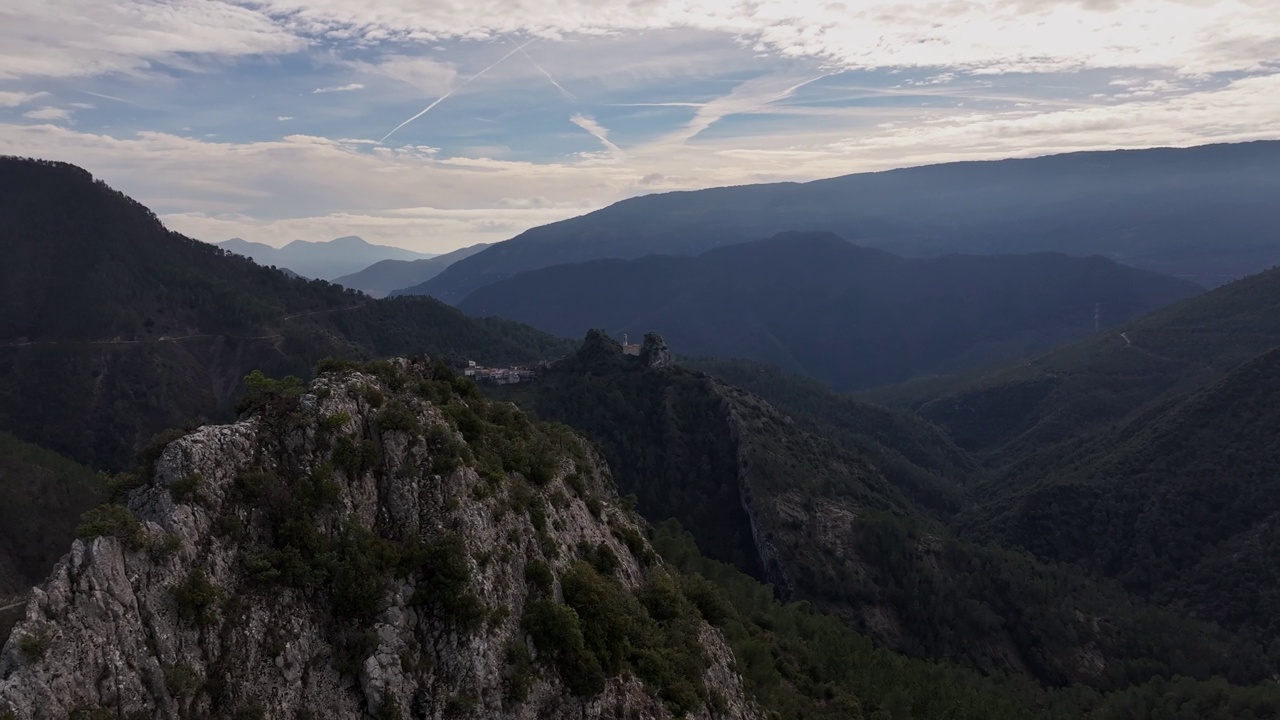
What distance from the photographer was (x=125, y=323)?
121m

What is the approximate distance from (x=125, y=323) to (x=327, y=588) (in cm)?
12424

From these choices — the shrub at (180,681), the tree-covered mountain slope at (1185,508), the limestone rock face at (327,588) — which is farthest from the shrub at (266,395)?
the tree-covered mountain slope at (1185,508)

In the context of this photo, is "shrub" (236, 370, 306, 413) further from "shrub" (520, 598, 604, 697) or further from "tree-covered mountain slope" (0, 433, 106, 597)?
"tree-covered mountain slope" (0, 433, 106, 597)

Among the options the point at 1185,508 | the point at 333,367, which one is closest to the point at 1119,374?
the point at 1185,508

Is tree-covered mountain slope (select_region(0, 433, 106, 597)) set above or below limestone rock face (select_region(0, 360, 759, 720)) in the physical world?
below

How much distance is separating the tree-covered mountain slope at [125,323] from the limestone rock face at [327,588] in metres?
99.0

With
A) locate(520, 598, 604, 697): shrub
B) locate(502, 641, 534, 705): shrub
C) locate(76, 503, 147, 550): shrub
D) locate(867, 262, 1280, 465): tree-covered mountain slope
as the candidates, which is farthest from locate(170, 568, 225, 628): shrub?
locate(867, 262, 1280, 465): tree-covered mountain slope

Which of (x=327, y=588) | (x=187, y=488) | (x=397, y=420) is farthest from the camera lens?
(x=397, y=420)

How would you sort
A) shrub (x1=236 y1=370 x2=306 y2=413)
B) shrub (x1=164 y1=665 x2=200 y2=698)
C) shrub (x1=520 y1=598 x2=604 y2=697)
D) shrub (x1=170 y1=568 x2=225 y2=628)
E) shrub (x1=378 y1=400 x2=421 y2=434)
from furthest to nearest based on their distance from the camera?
shrub (x1=378 y1=400 x2=421 y2=434), shrub (x1=236 y1=370 x2=306 y2=413), shrub (x1=520 y1=598 x2=604 y2=697), shrub (x1=170 y1=568 x2=225 y2=628), shrub (x1=164 y1=665 x2=200 y2=698)

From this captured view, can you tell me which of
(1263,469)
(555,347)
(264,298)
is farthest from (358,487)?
(555,347)

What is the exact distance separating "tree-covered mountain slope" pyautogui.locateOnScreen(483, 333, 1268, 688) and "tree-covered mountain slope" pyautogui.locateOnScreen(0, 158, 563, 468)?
164 ft

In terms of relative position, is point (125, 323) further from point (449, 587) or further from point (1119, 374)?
point (1119, 374)

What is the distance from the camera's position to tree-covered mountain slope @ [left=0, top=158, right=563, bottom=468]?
107 meters

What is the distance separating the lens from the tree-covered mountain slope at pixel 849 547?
253ft
